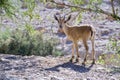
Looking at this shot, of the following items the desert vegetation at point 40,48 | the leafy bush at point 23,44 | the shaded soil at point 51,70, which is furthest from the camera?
the leafy bush at point 23,44

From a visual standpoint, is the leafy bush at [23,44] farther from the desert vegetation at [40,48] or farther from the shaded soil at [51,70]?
the shaded soil at [51,70]

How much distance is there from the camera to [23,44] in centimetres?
1597

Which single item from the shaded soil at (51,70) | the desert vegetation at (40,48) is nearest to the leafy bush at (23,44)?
→ the desert vegetation at (40,48)

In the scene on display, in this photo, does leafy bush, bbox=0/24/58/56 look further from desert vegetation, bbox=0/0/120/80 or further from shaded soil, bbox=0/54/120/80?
shaded soil, bbox=0/54/120/80

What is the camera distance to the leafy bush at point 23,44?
1588 centimetres

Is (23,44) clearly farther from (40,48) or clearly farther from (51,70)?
(51,70)

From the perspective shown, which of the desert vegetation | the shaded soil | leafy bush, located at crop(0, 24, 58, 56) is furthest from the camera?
leafy bush, located at crop(0, 24, 58, 56)

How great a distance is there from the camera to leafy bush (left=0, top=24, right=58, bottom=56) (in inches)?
625

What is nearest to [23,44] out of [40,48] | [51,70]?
[40,48]

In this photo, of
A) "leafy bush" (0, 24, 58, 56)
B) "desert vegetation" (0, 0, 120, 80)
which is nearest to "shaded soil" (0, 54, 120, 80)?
"desert vegetation" (0, 0, 120, 80)

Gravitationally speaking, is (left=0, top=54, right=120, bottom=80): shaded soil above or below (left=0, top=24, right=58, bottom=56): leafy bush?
above

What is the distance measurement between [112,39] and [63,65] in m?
5.55

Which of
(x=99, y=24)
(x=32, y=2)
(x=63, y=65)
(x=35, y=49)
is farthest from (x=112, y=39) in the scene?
(x=99, y=24)

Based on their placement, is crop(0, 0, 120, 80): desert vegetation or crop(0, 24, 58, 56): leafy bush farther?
crop(0, 24, 58, 56): leafy bush
